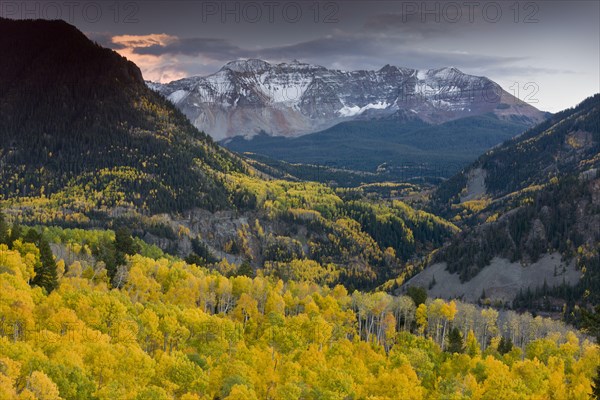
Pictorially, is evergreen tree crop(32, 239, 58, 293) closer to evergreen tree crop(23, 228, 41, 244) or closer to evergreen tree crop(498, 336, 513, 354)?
evergreen tree crop(23, 228, 41, 244)

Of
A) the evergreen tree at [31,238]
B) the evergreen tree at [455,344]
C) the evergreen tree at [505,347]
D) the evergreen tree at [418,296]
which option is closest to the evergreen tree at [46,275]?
the evergreen tree at [31,238]

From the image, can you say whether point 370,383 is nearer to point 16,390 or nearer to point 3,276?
point 16,390

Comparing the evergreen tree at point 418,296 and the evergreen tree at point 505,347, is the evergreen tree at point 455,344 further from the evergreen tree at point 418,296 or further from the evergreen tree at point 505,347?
the evergreen tree at point 418,296

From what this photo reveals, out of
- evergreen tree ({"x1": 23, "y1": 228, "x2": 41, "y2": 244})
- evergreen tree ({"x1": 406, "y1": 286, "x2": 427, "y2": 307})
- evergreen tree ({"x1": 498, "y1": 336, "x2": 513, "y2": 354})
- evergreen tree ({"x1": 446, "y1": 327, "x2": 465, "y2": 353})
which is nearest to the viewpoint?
evergreen tree ({"x1": 446, "y1": 327, "x2": 465, "y2": 353})

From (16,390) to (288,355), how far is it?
166 ft

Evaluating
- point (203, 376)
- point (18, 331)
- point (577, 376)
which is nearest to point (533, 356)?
point (577, 376)

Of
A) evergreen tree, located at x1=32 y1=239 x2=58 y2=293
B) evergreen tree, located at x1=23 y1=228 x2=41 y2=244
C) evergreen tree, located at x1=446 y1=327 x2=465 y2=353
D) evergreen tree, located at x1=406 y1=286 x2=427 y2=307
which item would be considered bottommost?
evergreen tree, located at x1=446 y1=327 x2=465 y2=353

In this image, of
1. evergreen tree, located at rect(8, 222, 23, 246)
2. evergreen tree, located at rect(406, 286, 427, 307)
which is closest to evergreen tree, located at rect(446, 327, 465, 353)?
evergreen tree, located at rect(406, 286, 427, 307)

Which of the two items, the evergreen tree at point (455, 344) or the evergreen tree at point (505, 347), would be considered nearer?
the evergreen tree at point (455, 344)

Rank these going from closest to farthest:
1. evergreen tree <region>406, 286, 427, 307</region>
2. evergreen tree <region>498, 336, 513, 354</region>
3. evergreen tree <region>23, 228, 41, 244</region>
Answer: evergreen tree <region>498, 336, 513, 354</region> → evergreen tree <region>23, 228, 41, 244</region> → evergreen tree <region>406, 286, 427, 307</region>

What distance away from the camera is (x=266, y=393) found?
104 metres

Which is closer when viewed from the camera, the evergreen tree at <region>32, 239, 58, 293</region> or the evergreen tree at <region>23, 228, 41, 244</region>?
the evergreen tree at <region>32, 239, 58, 293</region>

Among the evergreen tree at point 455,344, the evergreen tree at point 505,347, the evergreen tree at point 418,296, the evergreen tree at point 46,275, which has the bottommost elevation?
the evergreen tree at point 505,347

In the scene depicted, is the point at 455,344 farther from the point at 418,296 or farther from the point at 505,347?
the point at 418,296
